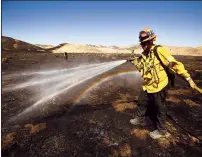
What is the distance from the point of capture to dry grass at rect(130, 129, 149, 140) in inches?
158

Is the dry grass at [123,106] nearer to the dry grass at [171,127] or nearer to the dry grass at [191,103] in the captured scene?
the dry grass at [171,127]

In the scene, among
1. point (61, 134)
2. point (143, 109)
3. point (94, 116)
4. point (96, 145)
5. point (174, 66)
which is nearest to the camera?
point (174, 66)

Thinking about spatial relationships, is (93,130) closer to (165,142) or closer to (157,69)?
(165,142)

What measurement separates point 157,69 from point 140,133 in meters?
1.76

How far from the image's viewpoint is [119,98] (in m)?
6.98

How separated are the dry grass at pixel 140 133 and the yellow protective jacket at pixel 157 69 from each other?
1.15 metres

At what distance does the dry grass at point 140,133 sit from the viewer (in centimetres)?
402

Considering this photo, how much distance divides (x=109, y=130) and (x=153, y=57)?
222 centimetres

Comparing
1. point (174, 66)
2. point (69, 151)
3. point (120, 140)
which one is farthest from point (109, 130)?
point (174, 66)

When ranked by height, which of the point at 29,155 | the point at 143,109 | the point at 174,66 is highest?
the point at 174,66

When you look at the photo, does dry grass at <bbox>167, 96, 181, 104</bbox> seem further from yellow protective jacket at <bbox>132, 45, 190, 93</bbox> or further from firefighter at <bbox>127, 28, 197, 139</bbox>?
yellow protective jacket at <bbox>132, 45, 190, 93</bbox>

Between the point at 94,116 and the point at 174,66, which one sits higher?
the point at 174,66

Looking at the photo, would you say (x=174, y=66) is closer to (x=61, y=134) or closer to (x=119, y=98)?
(x=61, y=134)

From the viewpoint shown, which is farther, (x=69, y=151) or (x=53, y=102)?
(x=53, y=102)
